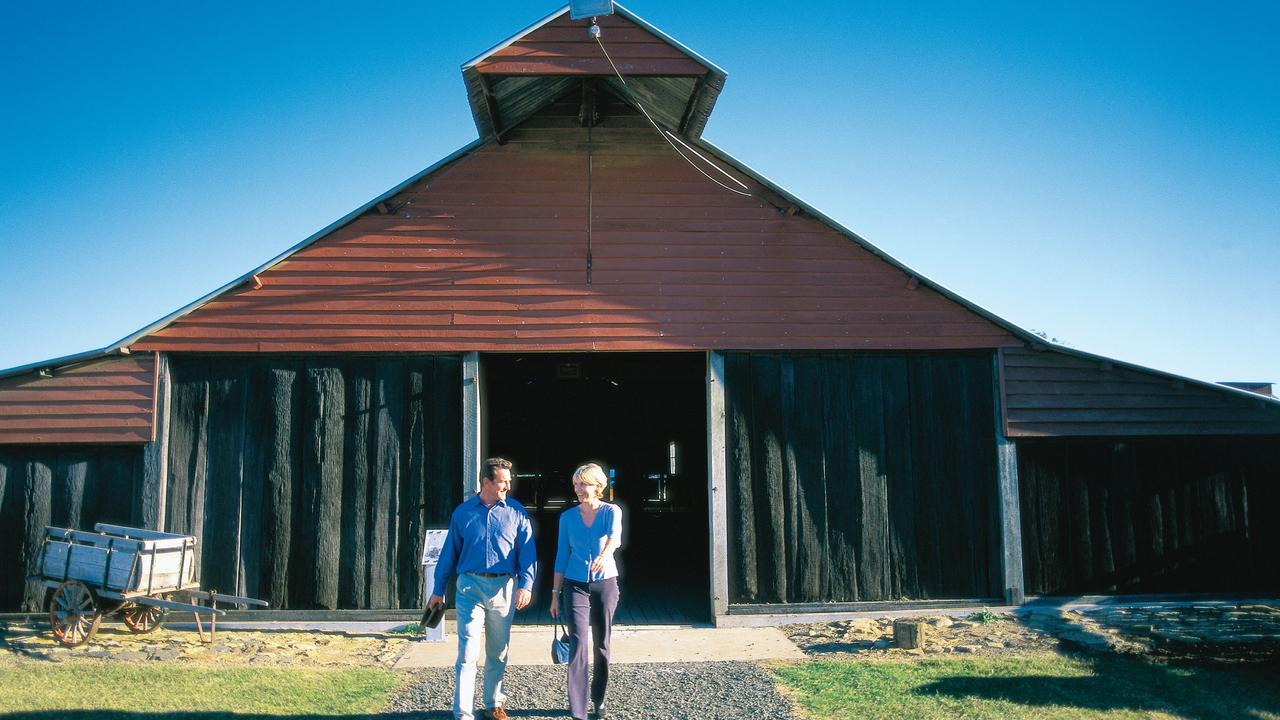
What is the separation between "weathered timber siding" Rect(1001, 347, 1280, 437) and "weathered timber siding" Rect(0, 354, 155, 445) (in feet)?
31.9

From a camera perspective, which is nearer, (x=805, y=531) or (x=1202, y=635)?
(x=1202, y=635)

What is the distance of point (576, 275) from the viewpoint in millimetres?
9711

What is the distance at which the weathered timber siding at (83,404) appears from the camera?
30.4 feet

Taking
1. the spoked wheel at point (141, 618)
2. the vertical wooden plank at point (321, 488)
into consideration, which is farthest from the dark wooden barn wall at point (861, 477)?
the spoked wheel at point (141, 618)

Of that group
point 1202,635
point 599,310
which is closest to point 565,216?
point 599,310

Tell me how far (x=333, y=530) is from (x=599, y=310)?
3817 mm

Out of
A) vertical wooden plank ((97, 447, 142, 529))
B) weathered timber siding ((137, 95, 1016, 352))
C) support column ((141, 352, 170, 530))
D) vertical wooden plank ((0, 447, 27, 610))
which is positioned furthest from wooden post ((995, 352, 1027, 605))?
vertical wooden plank ((0, 447, 27, 610))

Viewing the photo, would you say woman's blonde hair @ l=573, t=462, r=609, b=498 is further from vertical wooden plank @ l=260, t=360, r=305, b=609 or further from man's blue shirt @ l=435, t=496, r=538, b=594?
vertical wooden plank @ l=260, t=360, r=305, b=609

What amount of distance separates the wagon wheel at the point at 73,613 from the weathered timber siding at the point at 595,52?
22.4 ft

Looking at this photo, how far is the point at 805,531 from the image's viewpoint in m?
9.80

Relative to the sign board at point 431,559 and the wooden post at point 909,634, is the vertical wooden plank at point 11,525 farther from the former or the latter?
the wooden post at point 909,634

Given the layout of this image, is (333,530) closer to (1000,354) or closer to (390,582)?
(390,582)

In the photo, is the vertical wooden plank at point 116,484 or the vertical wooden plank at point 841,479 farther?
the vertical wooden plank at point 841,479

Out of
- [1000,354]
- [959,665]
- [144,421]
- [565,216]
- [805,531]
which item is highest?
[565,216]
